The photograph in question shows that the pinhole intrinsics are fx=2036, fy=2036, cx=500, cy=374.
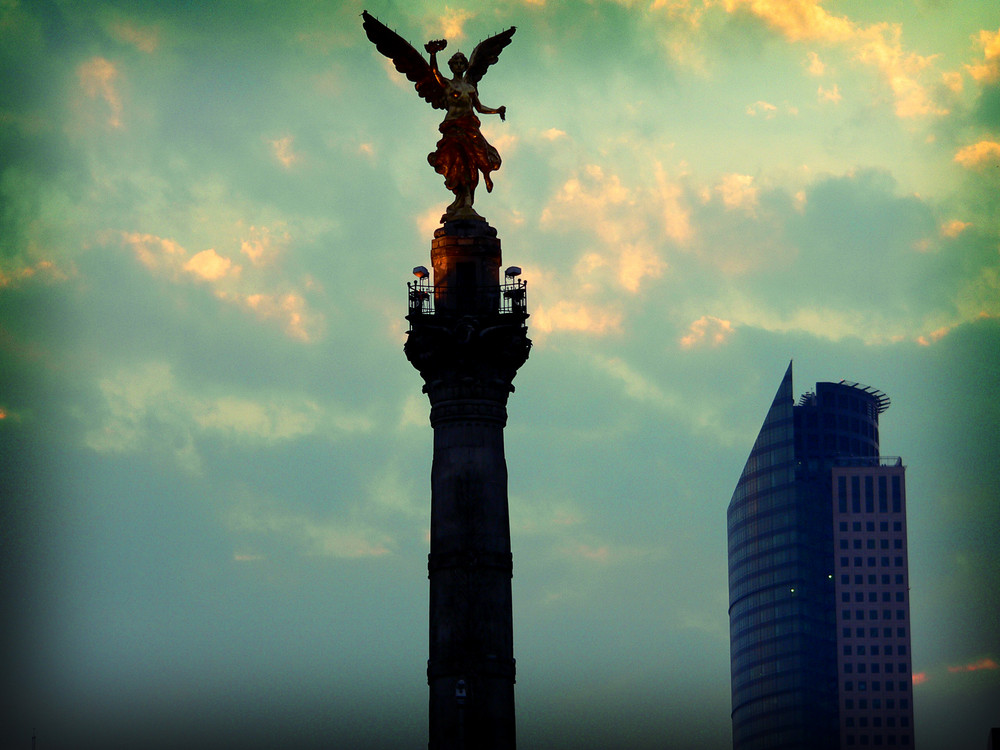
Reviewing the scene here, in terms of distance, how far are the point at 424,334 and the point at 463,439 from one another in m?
5.74

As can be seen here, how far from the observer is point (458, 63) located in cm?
10862

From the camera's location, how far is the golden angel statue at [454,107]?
356 ft

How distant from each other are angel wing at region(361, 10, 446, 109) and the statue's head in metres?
1.13

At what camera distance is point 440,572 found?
335ft

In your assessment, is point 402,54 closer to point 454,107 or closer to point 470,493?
point 454,107

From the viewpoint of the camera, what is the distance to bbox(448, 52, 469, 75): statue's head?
10862 cm

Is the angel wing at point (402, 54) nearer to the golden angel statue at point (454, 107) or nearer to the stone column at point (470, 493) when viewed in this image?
the golden angel statue at point (454, 107)

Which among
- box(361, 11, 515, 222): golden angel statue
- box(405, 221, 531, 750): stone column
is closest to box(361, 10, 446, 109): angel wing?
box(361, 11, 515, 222): golden angel statue

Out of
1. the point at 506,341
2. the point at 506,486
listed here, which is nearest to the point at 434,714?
the point at 506,486

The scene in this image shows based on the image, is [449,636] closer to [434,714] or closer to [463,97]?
[434,714]

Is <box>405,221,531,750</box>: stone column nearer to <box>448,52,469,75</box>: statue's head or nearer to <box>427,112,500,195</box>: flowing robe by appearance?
<box>427,112,500,195</box>: flowing robe

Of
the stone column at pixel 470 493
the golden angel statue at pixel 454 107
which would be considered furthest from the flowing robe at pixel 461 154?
the stone column at pixel 470 493

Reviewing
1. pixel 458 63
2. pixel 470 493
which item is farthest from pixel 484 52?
pixel 470 493

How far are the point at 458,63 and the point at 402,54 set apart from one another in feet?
9.91
